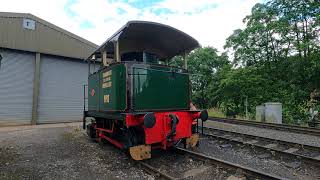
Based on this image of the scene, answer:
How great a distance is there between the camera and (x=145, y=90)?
22.2 feet

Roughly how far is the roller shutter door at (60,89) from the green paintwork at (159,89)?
12.5 m

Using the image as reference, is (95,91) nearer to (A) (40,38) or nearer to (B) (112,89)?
(B) (112,89)

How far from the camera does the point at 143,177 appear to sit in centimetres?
555

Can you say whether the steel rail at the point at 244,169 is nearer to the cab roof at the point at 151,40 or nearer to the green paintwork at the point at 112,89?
the green paintwork at the point at 112,89

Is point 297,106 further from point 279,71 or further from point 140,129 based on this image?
point 140,129

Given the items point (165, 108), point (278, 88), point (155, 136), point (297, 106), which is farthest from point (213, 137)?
point (278, 88)

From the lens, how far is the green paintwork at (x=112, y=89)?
259 inches

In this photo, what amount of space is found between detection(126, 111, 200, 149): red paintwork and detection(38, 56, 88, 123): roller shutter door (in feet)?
42.0

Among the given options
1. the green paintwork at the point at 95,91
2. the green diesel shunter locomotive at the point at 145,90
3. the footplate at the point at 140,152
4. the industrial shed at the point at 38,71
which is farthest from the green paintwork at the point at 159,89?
the industrial shed at the point at 38,71

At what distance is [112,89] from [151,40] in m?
1.68

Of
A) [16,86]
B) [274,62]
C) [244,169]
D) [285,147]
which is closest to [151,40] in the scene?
[244,169]

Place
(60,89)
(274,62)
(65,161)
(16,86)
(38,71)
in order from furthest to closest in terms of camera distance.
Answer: (274,62) → (60,89) → (38,71) → (16,86) → (65,161)

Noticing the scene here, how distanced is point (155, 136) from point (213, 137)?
3.81 meters

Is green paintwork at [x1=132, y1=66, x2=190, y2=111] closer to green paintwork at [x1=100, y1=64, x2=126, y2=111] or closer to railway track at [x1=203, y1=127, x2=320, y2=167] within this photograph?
green paintwork at [x1=100, y1=64, x2=126, y2=111]
